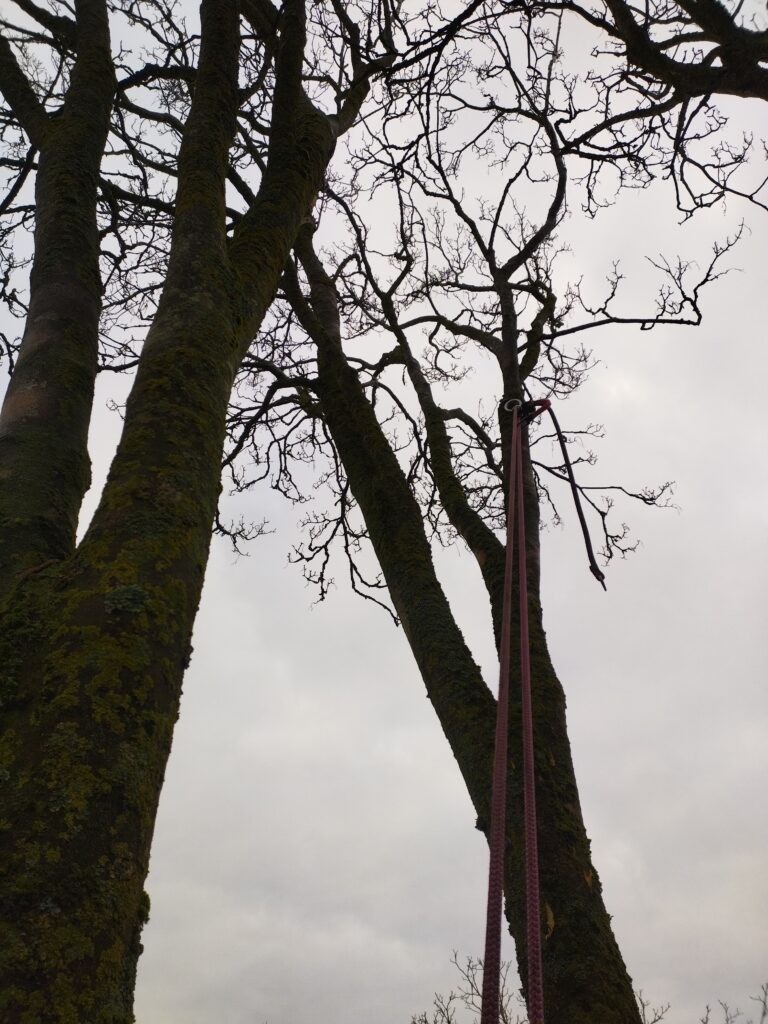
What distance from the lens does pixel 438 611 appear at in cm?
300

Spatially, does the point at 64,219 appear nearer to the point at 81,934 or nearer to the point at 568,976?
the point at 81,934

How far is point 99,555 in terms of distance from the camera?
→ 1.35 m

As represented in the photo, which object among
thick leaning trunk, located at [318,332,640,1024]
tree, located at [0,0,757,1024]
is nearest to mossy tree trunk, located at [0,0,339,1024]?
tree, located at [0,0,757,1024]

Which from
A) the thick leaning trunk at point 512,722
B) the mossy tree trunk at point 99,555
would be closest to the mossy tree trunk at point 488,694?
the thick leaning trunk at point 512,722

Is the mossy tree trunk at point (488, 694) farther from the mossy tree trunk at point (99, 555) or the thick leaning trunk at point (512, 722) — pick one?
the mossy tree trunk at point (99, 555)

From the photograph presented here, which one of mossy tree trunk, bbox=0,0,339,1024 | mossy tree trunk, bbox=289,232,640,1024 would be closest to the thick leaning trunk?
mossy tree trunk, bbox=289,232,640,1024

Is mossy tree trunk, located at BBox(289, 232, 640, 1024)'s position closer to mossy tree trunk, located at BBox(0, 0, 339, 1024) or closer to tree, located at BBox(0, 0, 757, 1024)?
tree, located at BBox(0, 0, 757, 1024)

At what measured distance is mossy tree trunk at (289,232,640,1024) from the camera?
6.77 ft

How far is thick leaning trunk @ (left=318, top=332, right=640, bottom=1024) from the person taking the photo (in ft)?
6.72

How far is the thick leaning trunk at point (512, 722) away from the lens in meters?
2.05

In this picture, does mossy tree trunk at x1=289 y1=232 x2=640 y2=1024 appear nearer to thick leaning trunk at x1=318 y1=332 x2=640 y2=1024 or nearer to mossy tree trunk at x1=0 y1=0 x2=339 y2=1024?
thick leaning trunk at x1=318 y1=332 x2=640 y2=1024

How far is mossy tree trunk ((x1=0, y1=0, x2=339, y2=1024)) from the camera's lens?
0.94 metres

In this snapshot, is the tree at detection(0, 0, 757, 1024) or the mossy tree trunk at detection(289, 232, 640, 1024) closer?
the tree at detection(0, 0, 757, 1024)

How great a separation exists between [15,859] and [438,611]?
2167mm
